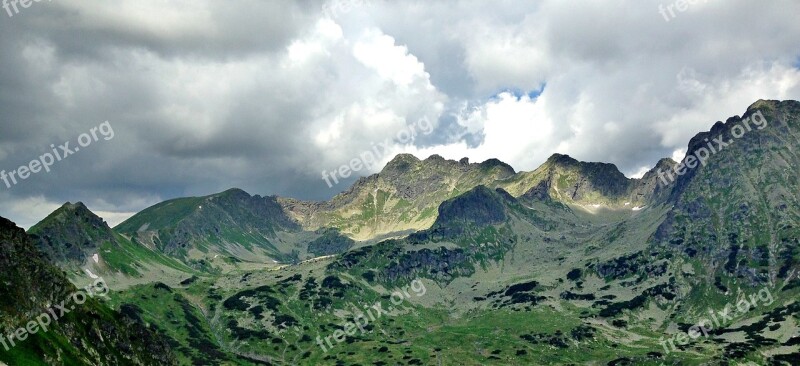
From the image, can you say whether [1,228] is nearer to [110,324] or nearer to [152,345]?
[110,324]

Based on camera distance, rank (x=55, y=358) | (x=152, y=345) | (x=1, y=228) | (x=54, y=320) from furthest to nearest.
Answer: (x=152, y=345) < (x=1, y=228) < (x=54, y=320) < (x=55, y=358)

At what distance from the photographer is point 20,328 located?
14025 cm

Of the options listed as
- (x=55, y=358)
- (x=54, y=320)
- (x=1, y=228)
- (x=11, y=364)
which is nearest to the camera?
(x=11, y=364)

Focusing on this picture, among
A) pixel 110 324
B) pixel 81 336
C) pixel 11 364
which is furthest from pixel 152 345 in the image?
pixel 11 364

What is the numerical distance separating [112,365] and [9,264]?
4126 centimetres

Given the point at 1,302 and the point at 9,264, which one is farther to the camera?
the point at 9,264

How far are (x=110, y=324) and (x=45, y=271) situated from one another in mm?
25334

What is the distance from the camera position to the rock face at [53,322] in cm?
13975

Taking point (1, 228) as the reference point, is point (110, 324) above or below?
below

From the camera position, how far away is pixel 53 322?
15688 cm

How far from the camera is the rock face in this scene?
458 ft

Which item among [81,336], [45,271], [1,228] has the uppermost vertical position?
[1,228]

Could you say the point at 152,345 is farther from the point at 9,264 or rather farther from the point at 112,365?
the point at 9,264

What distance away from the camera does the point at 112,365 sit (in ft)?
548
